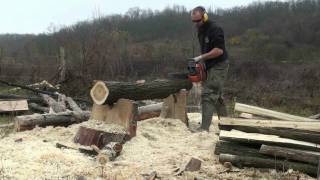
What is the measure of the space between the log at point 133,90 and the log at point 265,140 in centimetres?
177

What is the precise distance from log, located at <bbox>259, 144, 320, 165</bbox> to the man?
6.89 ft

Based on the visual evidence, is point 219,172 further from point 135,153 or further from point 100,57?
point 100,57

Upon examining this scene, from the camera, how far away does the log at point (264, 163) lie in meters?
6.29

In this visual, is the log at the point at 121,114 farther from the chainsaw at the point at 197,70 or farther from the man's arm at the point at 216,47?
the man's arm at the point at 216,47

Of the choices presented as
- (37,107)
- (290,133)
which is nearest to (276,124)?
(290,133)

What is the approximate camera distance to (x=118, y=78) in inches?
883

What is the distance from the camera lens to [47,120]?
28.2 ft

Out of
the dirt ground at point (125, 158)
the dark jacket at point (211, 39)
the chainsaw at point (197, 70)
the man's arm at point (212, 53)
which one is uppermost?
the dark jacket at point (211, 39)

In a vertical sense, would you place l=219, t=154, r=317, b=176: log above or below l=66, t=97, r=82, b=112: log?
below

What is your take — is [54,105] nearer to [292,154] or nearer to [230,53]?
[292,154]

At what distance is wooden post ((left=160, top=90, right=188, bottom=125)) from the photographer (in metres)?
8.95

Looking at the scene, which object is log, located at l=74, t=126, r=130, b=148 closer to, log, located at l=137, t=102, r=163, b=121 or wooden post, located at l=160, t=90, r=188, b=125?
wooden post, located at l=160, t=90, r=188, b=125

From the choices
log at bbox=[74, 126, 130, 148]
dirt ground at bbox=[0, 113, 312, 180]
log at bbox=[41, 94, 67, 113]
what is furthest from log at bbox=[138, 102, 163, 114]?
log at bbox=[74, 126, 130, 148]

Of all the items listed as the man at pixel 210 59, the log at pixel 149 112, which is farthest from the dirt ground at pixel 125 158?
the log at pixel 149 112
